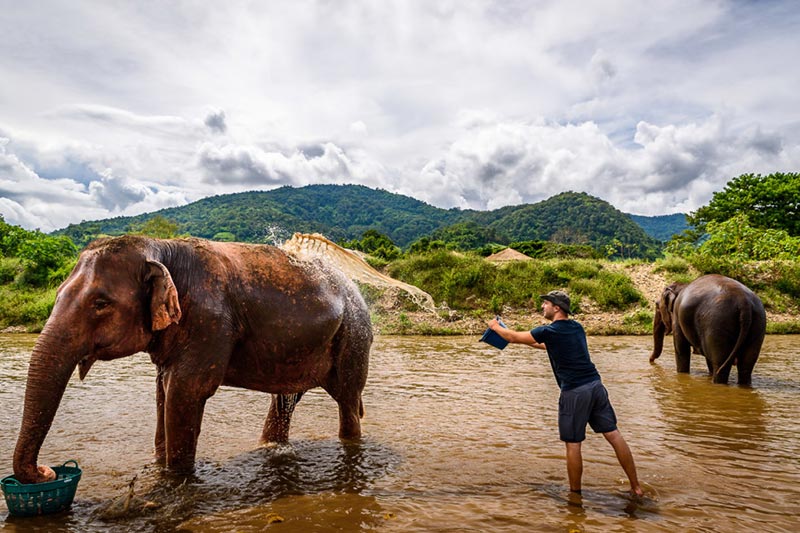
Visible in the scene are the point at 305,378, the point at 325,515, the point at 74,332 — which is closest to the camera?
the point at 74,332

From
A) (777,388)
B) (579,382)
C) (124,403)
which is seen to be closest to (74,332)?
(579,382)

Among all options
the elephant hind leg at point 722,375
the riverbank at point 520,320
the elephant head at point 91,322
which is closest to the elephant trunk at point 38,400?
the elephant head at point 91,322

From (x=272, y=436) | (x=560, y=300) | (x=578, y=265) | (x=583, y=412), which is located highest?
(x=578, y=265)

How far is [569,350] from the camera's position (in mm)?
4582

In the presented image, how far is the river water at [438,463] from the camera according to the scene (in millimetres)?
3971

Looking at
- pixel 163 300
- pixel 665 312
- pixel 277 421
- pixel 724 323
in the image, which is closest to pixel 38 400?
pixel 163 300

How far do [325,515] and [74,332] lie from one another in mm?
2196

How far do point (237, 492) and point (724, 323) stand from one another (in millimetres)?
8215

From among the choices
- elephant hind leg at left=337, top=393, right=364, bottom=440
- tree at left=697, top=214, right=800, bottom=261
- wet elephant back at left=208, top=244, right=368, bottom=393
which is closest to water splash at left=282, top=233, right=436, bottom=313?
wet elephant back at left=208, top=244, right=368, bottom=393

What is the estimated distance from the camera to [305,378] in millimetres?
5211

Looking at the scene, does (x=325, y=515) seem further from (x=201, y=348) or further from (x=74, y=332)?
(x=74, y=332)

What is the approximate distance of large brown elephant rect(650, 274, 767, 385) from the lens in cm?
905

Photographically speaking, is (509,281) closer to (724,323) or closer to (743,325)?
(724,323)

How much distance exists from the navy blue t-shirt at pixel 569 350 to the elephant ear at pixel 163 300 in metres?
2.84
